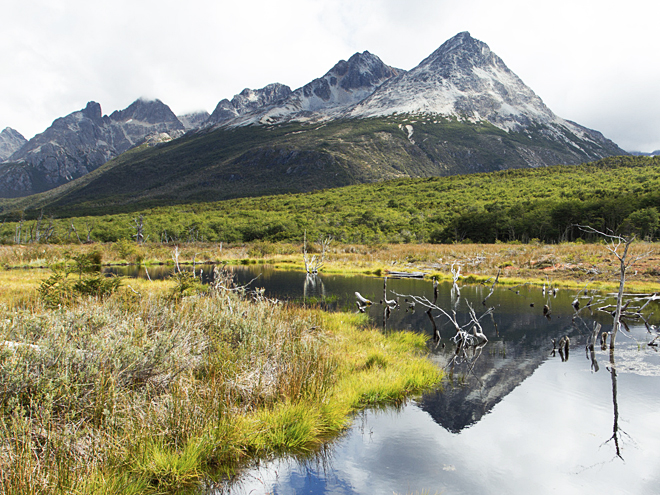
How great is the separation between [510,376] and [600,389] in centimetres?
181

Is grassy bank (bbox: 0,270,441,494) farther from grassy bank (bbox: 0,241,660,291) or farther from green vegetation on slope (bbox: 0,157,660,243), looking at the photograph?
green vegetation on slope (bbox: 0,157,660,243)

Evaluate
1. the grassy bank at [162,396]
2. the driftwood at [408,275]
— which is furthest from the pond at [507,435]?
the driftwood at [408,275]

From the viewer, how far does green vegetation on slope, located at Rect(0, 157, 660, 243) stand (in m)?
55.1

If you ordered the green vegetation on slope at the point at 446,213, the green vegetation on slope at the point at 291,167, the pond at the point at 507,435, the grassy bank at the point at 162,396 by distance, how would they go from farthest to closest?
the green vegetation on slope at the point at 291,167
the green vegetation on slope at the point at 446,213
the pond at the point at 507,435
the grassy bank at the point at 162,396

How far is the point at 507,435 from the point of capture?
646 centimetres

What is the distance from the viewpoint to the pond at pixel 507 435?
4.95 m

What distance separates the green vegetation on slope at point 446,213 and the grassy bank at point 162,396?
43944 mm

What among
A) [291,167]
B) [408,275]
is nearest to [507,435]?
[408,275]

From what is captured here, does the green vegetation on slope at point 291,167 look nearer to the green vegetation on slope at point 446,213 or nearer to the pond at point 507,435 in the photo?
the green vegetation on slope at point 446,213

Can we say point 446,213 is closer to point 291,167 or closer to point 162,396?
point 162,396

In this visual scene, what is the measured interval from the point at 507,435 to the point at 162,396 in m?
5.65

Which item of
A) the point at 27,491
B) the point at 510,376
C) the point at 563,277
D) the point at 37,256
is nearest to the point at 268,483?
the point at 27,491

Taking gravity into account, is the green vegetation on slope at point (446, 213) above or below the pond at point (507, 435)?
above

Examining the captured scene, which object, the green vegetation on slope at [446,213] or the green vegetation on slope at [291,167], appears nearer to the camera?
the green vegetation on slope at [446,213]
